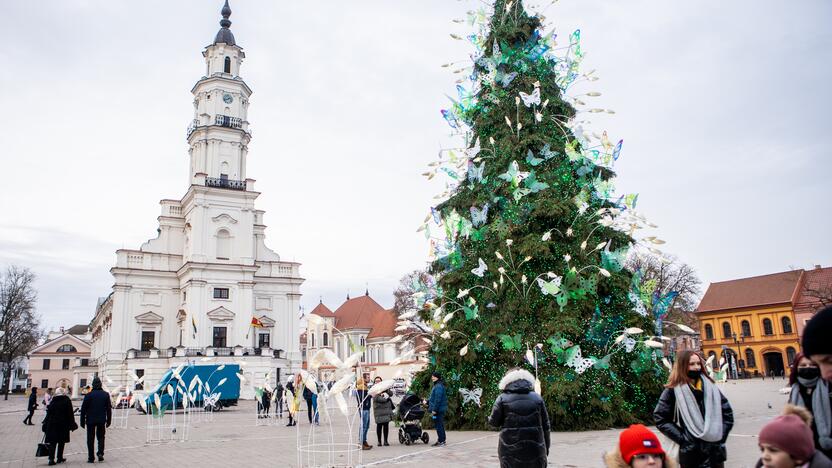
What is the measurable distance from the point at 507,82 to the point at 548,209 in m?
3.83

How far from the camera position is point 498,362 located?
13.2 meters

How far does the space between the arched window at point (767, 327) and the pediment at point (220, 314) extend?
4889 cm

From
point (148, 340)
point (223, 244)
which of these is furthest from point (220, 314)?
point (148, 340)

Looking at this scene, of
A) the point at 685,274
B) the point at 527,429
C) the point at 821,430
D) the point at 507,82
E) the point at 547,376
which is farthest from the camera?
the point at 685,274

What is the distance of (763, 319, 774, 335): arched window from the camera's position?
54719 millimetres

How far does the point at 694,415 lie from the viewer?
15.0 feet

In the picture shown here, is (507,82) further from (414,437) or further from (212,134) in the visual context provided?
(212,134)

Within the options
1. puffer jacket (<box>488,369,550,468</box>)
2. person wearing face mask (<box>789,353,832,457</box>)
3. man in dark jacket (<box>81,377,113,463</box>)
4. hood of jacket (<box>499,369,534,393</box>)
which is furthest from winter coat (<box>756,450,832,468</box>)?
man in dark jacket (<box>81,377,113,463</box>)

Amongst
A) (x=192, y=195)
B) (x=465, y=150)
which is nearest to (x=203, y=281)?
(x=192, y=195)

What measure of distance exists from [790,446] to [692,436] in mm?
2261

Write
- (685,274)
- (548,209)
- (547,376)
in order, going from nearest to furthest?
(547,376)
(548,209)
(685,274)

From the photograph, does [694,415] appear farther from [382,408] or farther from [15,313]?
[15,313]

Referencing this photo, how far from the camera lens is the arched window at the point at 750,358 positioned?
55281mm

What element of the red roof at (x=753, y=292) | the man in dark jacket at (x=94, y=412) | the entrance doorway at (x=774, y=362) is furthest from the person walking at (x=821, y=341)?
the red roof at (x=753, y=292)
